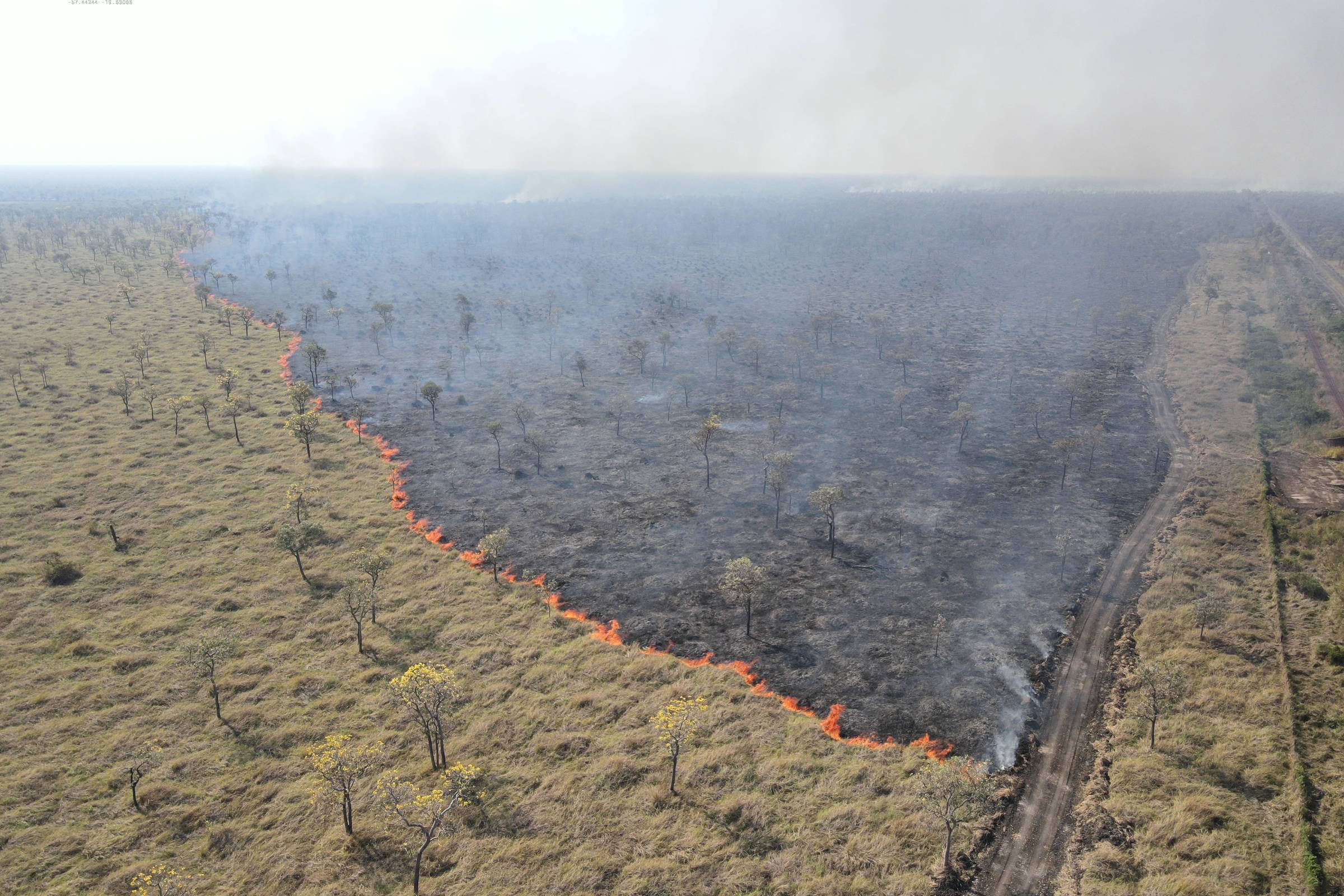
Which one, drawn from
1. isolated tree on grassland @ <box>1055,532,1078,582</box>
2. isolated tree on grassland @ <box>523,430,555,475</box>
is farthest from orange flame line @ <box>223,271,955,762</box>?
isolated tree on grassland @ <box>1055,532,1078,582</box>

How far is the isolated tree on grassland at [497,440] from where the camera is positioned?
8350cm

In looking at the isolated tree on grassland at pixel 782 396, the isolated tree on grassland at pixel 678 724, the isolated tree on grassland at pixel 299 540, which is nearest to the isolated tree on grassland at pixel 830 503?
the isolated tree on grassland at pixel 678 724

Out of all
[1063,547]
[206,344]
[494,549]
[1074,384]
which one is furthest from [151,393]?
[1074,384]

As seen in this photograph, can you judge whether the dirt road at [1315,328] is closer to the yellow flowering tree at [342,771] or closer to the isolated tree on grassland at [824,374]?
the isolated tree on grassland at [824,374]

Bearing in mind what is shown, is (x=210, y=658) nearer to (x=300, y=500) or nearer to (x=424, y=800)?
(x=424, y=800)

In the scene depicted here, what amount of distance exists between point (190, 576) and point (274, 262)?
168 meters

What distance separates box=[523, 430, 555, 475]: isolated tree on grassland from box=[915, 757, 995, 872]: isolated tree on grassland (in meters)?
56.5

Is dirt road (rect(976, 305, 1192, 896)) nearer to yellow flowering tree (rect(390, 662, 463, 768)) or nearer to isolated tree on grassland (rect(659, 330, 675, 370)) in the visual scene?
yellow flowering tree (rect(390, 662, 463, 768))

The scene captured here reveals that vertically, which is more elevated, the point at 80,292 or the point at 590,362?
the point at 80,292

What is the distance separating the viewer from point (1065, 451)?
78875 millimetres

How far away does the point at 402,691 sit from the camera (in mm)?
41156

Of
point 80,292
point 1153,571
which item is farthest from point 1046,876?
point 80,292

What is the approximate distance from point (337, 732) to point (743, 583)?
31.5 meters

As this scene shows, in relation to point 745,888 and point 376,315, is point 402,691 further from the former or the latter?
point 376,315
